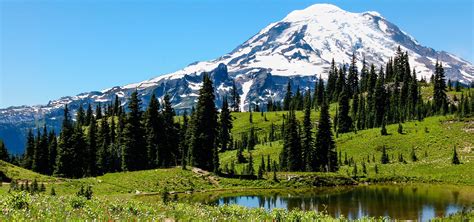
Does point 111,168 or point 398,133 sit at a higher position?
point 398,133

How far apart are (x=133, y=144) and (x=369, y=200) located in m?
Result: 41.7

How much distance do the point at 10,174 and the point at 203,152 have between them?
26.1 meters

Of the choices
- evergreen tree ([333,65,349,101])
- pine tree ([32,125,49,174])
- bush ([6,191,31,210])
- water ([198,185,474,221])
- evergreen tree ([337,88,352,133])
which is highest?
evergreen tree ([333,65,349,101])

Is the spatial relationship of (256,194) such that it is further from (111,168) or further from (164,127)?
(111,168)

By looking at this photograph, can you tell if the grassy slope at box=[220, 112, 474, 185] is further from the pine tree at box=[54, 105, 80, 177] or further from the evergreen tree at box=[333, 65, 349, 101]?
the evergreen tree at box=[333, 65, 349, 101]

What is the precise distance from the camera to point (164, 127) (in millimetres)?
84375

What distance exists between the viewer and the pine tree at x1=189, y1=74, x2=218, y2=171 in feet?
232

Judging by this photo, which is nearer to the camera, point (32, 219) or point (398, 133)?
point (32, 219)

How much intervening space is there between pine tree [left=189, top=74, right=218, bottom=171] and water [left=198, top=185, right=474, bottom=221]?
1358 centimetres

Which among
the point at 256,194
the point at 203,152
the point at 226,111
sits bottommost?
the point at 256,194

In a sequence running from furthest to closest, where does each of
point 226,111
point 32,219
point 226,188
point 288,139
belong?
point 226,111, point 288,139, point 226,188, point 32,219

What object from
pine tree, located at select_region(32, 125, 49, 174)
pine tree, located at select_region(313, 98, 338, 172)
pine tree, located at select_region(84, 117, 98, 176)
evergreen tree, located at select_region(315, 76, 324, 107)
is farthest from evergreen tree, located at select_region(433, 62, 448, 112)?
pine tree, located at select_region(32, 125, 49, 174)

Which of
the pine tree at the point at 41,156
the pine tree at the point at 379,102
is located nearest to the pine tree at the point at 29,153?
the pine tree at the point at 41,156

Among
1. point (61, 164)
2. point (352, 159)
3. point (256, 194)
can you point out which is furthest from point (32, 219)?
point (352, 159)
